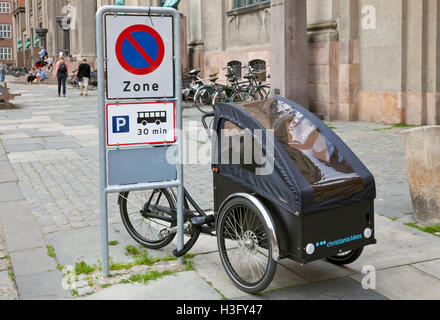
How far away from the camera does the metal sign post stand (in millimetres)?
4328

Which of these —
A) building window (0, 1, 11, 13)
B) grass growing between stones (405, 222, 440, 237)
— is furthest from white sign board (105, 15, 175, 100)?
building window (0, 1, 11, 13)

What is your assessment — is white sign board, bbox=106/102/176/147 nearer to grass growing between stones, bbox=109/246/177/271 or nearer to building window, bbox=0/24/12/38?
grass growing between stones, bbox=109/246/177/271

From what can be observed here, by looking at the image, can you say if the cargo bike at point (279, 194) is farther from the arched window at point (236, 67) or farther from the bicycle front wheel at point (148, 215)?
the arched window at point (236, 67)

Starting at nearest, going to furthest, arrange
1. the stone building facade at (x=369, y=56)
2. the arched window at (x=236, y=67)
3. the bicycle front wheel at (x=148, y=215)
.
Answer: the bicycle front wheel at (x=148, y=215) → the stone building facade at (x=369, y=56) → the arched window at (x=236, y=67)

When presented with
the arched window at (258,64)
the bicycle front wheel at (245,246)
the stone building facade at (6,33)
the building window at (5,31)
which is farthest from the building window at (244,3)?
the building window at (5,31)

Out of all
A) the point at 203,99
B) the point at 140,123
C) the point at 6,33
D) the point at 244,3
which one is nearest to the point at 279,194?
the point at 140,123

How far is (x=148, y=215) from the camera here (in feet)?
16.9

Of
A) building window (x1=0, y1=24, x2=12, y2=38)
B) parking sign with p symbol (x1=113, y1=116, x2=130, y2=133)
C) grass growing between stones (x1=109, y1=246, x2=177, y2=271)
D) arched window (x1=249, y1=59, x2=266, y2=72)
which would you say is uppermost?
building window (x1=0, y1=24, x2=12, y2=38)

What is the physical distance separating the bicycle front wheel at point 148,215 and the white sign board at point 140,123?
59cm

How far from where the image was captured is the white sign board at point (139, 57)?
432cm

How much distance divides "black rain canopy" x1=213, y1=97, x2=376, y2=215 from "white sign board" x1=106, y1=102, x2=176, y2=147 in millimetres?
392
